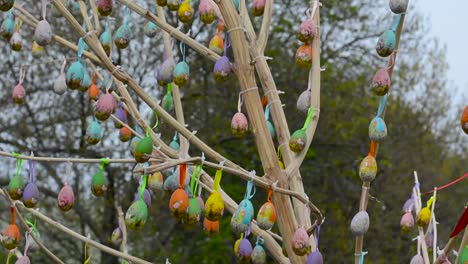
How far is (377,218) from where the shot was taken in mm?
6613

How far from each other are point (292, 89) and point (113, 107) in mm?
5595

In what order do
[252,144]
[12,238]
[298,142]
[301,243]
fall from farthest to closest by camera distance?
[252,144], [12,238], [298,142], [301,243]

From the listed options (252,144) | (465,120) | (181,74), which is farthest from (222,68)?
(252,144)

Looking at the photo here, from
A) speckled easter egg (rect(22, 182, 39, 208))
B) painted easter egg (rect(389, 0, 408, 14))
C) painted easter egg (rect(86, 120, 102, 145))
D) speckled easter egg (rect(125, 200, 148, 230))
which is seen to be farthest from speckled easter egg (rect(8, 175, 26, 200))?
painted easter egg (rect(389, 0, 408, 14))

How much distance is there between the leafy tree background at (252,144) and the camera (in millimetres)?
6246

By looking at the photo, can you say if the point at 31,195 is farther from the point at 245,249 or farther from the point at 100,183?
the point at 245,249

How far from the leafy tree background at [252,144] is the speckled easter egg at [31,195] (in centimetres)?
447

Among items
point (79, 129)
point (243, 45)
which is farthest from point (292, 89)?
point (243, 45)

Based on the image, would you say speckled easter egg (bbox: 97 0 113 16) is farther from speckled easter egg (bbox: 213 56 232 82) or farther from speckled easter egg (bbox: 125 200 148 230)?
speckled easter egg (bbox: 125 200 148 230)

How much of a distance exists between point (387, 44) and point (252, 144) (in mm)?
5922

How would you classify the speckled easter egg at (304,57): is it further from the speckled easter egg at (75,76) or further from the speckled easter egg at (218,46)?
the speckled easter egg at (75,76)

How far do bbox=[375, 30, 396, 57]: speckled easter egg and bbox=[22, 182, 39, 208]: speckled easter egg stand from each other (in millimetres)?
515

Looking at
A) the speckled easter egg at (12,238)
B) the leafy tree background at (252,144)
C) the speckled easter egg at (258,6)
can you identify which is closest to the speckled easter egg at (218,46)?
the speckled easter egg at (258,6)

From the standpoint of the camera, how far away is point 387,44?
1094 millimetres
